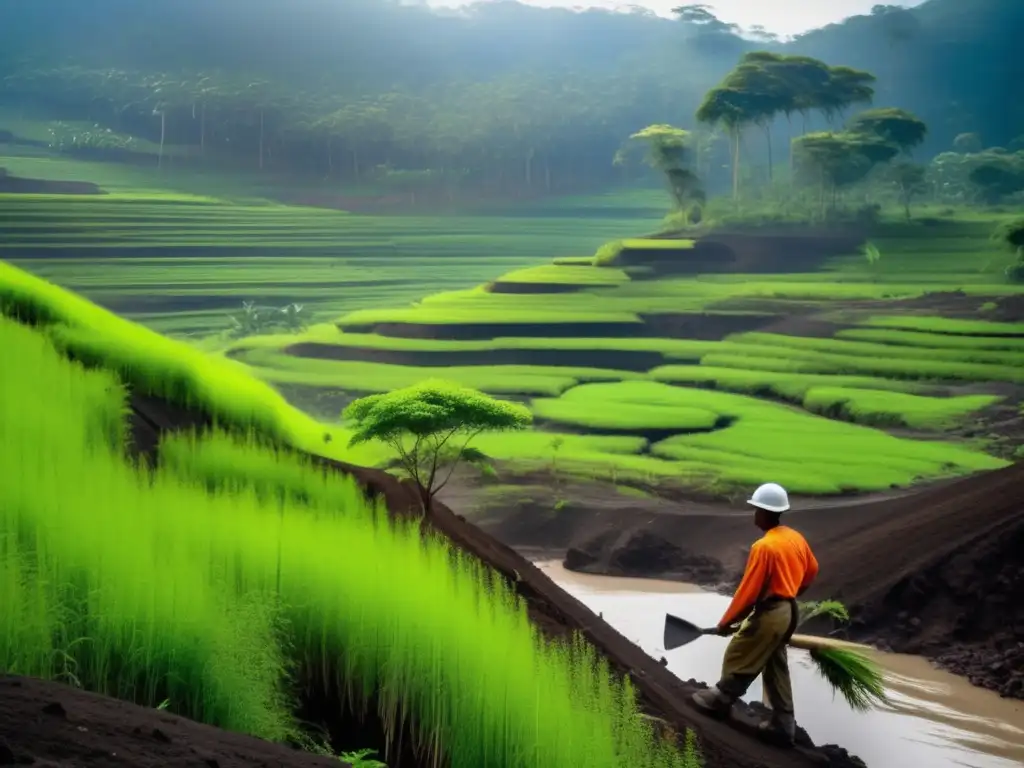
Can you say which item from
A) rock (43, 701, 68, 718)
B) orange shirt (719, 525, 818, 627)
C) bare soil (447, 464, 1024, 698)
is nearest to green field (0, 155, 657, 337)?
bare soil (447, 464, 1024, 698)

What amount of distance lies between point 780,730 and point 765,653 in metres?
0.30

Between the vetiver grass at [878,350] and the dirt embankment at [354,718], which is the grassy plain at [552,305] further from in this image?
the dirt embankment at [354,718]

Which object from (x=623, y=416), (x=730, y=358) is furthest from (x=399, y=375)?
(x=730, y=358)

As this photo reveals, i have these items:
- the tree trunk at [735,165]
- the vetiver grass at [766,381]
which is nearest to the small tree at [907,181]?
the tree trunk at [735,165]

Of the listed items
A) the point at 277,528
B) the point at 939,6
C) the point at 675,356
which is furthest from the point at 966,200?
the point at 277,528

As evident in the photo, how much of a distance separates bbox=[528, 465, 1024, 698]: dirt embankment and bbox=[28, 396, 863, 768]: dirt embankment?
1978 millimetres

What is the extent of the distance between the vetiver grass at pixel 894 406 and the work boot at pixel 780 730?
16.7ft

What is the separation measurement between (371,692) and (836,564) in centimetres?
482

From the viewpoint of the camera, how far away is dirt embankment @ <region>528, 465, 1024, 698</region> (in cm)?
633

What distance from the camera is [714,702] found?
4020 millimetres

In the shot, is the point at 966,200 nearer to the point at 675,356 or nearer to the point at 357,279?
the point at 675,356

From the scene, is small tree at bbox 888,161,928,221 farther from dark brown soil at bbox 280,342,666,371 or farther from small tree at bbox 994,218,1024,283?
dark brown soil at bbox 280,342,666,371

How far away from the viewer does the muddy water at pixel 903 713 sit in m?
5.30

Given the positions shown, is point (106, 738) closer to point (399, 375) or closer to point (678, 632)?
point (678, 632)
